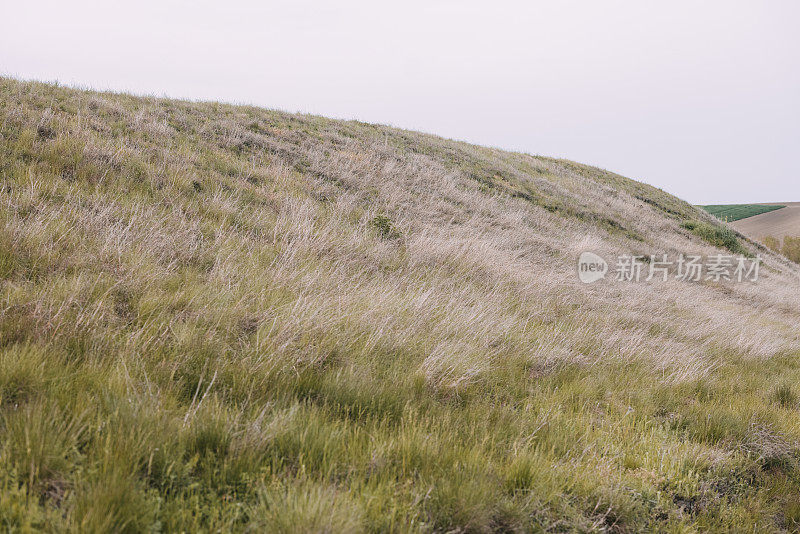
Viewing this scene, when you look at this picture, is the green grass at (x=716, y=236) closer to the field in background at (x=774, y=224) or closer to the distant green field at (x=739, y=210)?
the field in background at (x=774, y=224)

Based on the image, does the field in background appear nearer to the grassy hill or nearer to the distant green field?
the distant green field

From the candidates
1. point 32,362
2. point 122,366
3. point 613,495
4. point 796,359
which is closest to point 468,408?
point 613,495

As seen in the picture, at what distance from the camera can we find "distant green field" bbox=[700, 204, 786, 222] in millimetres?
71562

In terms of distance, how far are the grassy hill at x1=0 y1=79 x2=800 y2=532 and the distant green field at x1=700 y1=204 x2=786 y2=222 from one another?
8107cm

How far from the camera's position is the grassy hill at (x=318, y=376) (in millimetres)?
1698

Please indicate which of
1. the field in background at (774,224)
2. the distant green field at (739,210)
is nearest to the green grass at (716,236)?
the field in background at (774,224)

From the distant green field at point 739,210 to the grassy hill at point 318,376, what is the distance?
81.1 meters

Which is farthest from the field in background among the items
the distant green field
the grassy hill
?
the grassy hill

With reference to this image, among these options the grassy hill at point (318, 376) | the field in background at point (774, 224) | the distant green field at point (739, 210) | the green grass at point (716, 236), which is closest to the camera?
the grassy hill at point (318, 376)

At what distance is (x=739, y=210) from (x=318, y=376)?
100942 mm

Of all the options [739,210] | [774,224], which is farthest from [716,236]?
[739,210]

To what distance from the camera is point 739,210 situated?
7744 cm

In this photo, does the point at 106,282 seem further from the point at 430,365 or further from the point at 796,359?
the point at 796,359

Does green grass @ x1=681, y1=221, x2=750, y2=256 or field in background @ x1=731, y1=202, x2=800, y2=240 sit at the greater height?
field in background @ x1=731, y1=202, x2=800, y2=240
